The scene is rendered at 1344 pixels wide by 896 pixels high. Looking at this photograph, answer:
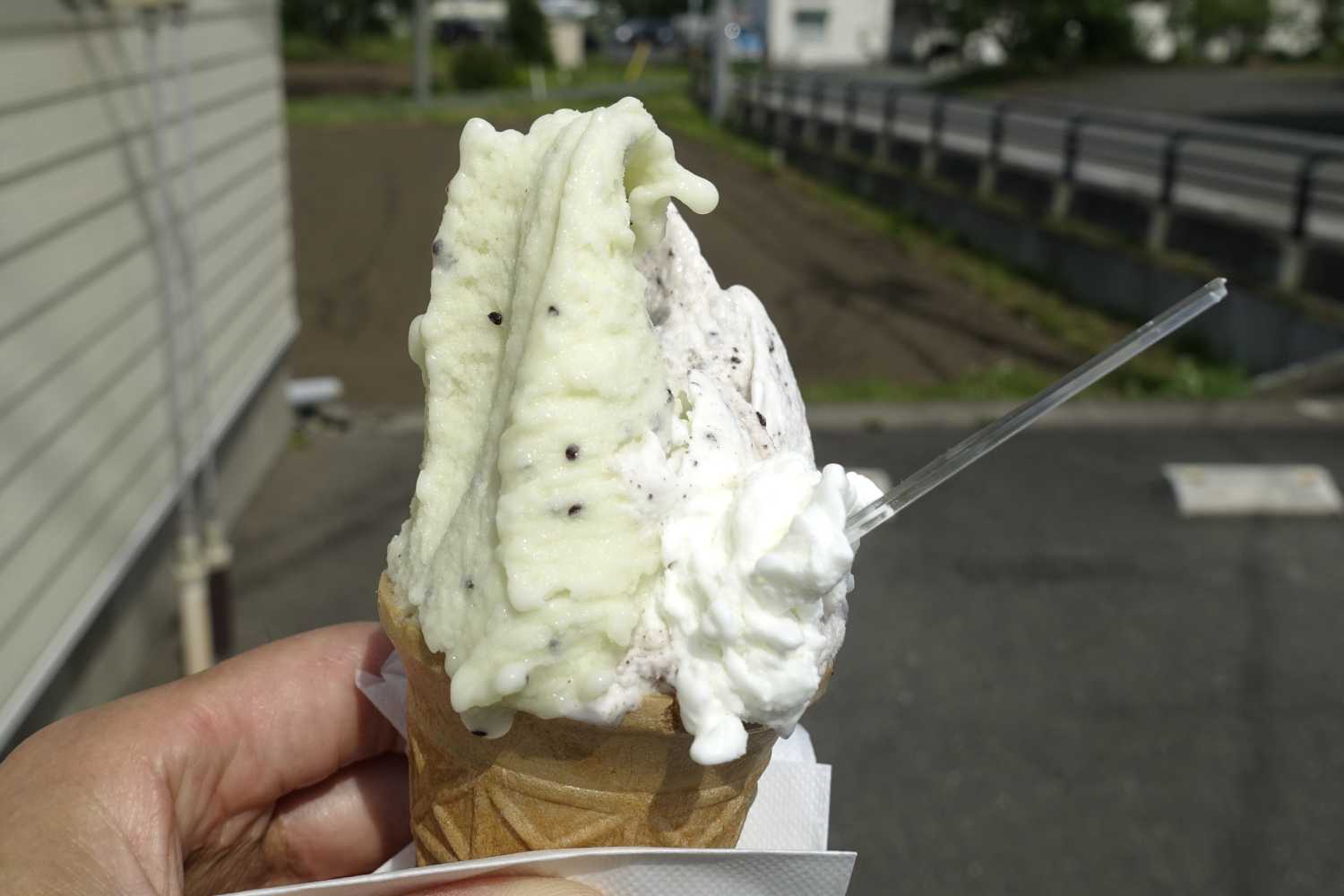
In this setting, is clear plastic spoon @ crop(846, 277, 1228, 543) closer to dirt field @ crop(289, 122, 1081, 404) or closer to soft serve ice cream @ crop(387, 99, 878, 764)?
soft serve ice cream @ crop(387, 99, 878, 764)

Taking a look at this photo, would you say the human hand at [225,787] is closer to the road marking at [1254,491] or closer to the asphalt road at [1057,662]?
the asphalt road at [1057,662]

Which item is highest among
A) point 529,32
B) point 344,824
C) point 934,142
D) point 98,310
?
point 529,32

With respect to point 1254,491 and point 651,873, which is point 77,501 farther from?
point 1254,491

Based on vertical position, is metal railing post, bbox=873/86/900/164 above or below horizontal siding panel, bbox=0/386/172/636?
above

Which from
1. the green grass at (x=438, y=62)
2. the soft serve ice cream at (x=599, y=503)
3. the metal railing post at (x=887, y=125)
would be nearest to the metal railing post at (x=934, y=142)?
the metal railing post at (x=887, y=125)

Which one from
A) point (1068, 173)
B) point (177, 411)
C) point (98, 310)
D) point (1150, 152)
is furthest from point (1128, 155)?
point (98, 310)

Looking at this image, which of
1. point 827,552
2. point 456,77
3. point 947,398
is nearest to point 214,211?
point 947,398

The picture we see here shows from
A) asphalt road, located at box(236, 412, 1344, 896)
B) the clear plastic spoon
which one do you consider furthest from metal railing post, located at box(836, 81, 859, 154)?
the clear plastic spoon
